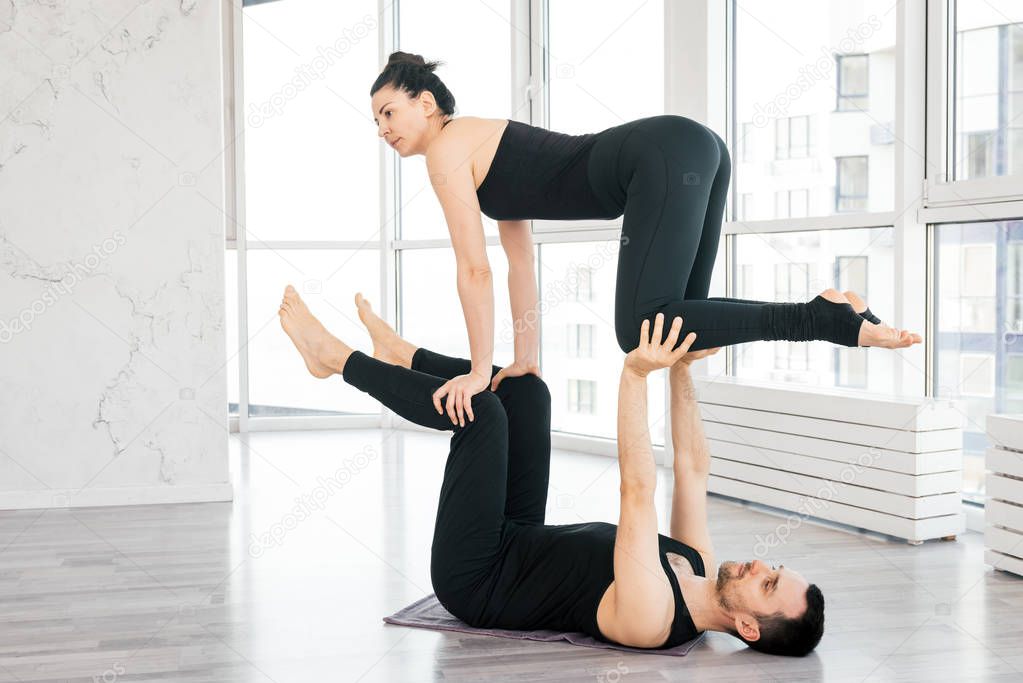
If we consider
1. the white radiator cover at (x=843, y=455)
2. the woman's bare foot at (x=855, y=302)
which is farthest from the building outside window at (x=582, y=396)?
the woman's bare foot at (x=855, y=302)

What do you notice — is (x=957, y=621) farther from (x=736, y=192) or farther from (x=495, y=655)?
(x=736, y=192)

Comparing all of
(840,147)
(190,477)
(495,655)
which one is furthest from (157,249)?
(840,147)

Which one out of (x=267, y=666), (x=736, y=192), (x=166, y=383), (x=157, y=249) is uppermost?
(x=736, y=192)

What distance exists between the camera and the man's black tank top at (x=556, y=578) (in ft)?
7.85

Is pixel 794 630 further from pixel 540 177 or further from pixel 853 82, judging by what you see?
pixel 853 82

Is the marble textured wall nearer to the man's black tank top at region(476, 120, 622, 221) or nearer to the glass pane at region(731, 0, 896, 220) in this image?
the man's black tank top at region(476, 120, 622, 221)

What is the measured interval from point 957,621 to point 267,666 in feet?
5.71

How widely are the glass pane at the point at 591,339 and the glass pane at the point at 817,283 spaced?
2.30 feet

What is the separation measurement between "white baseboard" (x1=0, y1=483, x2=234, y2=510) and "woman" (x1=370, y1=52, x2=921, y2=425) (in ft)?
6.71

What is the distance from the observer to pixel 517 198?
261 centimetres

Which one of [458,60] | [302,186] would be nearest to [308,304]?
[302,186]

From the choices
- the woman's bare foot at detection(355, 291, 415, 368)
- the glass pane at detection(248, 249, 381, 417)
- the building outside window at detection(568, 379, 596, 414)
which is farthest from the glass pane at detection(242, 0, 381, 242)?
the woman's bare foot at detection(355, 291, 415, 368)

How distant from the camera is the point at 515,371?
2.72m

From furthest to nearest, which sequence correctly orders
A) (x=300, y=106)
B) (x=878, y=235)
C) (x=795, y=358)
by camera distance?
(x=300, y=106) → (x=795, y=358) → (x=878, y=235)
